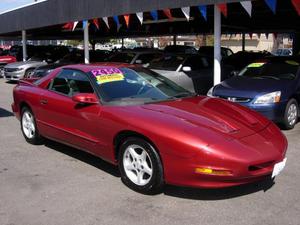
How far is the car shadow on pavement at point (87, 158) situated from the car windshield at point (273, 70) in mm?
4707

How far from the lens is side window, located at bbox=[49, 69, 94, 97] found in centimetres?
594

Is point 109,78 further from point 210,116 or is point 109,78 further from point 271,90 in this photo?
point 271,90

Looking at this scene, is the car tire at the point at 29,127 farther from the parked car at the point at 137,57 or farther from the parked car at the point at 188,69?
the parked car at the point at 137,57

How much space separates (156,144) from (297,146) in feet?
11.3

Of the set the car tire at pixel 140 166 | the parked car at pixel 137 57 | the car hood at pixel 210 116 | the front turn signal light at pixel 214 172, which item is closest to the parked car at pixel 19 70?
the parked car at pixel 137 57

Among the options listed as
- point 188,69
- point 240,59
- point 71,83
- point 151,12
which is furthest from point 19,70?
point 71,83

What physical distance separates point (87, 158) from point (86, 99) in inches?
47.5

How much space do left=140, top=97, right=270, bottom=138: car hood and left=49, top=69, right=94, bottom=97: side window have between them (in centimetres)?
111

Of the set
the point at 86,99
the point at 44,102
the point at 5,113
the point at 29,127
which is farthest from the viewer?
the point at 5,113

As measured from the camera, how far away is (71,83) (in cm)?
628

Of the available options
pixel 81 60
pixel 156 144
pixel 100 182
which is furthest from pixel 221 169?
pixel 81 60

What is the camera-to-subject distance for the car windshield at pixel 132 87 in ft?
18.1

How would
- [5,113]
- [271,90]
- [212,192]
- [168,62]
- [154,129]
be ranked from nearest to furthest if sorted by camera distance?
[154,129], [212,192], [271,90], [5,113], [168,62]

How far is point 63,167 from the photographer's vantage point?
5.95m
